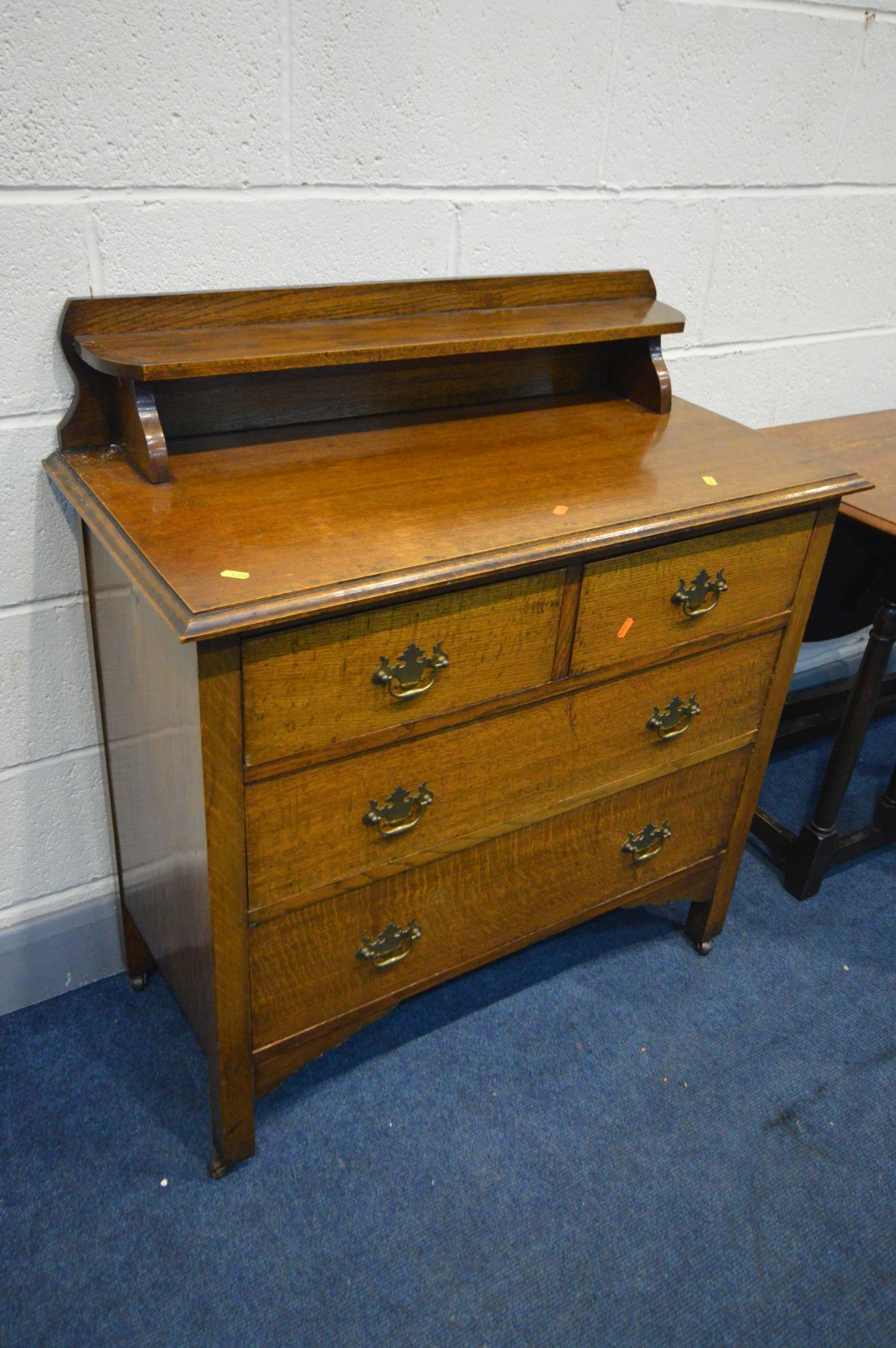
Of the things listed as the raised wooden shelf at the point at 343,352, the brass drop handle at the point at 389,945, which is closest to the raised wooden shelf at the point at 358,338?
the raised wooden shelf at the point at 343,352

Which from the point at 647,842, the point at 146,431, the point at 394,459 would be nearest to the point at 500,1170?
the point at 647,842

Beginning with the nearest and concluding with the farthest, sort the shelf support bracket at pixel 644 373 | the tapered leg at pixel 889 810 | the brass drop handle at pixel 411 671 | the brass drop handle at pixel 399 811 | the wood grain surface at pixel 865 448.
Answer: the brass drop handle at pixel 411 671
the brass drop handle at pixel 399 811
the shelf support bracket at pixel 644 373
the wood grain surface at pixel 865 448
the tapered leg at pixel 889 810

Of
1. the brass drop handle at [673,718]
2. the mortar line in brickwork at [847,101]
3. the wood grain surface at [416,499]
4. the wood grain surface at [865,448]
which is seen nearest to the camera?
the wood grain surface at [416,499]

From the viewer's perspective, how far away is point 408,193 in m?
1.61

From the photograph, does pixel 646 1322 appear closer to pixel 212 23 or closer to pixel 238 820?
pixel 238 820

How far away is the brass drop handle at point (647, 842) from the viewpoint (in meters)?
1.79

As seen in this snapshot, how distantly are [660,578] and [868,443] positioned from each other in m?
1.04

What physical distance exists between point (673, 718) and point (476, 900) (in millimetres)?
418

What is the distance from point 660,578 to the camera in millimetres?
1512

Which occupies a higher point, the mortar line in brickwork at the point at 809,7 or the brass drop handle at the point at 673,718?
the mortar line in brickwork at the point at 809,7

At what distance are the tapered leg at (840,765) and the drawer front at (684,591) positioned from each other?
1.15ft

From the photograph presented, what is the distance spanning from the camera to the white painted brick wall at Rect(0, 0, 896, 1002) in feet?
4.47

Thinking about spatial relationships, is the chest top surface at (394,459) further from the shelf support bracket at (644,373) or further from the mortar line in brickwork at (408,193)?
the mortar line in brickwork at (408,193)

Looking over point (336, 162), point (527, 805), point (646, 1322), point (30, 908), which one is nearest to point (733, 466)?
point (527, 805)
